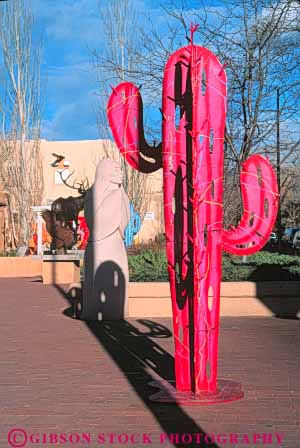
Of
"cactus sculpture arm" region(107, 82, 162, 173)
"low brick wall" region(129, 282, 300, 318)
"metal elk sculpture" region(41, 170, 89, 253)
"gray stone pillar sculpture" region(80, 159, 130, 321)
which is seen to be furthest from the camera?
"metal elk sculpture" region(41, 170, 89, 253)

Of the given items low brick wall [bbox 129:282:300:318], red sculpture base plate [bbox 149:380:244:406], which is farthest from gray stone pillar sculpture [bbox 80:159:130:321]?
red sculpture base plate [bbox 149:380:244:406]

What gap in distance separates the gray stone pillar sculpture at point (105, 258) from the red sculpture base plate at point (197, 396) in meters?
6.13

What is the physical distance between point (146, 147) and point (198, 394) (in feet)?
8.22

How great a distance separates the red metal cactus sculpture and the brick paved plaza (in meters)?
0.63

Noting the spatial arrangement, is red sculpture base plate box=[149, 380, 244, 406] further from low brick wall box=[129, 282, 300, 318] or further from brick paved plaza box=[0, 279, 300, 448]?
low brick wall box=[129, 282, 300, 318]

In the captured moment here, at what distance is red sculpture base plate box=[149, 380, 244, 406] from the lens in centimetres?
679

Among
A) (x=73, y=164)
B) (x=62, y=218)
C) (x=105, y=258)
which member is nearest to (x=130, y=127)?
(x=105, y=258)

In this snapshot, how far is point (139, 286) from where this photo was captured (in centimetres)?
1393

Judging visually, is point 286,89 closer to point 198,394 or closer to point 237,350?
point 237,350

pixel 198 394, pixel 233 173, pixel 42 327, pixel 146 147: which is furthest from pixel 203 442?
pixel 233 173

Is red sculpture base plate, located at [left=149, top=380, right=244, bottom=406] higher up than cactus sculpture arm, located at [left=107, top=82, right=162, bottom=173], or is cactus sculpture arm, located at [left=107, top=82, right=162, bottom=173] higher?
cactus sculpture arm, located at [left=107, top=82, right=162, bottom=173]

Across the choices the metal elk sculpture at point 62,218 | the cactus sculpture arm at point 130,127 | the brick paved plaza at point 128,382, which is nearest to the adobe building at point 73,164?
the metal elk sculpture at point 62,218

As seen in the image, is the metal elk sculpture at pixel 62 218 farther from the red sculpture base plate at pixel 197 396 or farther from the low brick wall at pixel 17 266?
the red sculpture base plate at pixel 197 396

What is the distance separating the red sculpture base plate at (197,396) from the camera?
6789 mm
